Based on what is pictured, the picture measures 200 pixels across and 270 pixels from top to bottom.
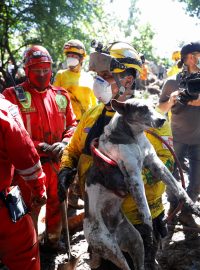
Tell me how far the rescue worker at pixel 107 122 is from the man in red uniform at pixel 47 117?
1202 mm

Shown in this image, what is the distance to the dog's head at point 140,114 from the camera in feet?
7.50

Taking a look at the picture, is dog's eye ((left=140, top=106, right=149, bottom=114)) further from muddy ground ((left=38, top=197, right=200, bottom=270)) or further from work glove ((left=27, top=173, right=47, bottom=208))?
muddy ground ((left=38, top=197, right=200, bottom=270))

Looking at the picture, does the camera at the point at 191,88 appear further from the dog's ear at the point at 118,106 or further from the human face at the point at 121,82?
the dog's ear at the point at 118,106

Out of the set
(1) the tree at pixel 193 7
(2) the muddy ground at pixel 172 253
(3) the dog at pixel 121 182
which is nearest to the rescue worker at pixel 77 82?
(2) the muddy ground at pixel 172 253

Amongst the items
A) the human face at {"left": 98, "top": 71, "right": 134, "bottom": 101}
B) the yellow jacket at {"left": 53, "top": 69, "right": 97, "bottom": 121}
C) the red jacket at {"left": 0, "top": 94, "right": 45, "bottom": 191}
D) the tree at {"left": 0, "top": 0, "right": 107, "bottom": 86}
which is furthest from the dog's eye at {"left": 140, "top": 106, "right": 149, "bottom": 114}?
the tree at {"left": 0, "top": 0, "right": 107, "bottom": 86}

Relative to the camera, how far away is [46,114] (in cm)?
424

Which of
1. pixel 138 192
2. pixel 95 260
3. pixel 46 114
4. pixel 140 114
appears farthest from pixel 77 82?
pixel 138 192

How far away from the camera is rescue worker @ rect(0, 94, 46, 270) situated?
2.79 m

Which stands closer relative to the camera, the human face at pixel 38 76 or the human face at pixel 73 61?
the human face at pixel 38 76

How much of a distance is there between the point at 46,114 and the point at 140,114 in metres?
2.11

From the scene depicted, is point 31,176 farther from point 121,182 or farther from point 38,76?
point 38,76

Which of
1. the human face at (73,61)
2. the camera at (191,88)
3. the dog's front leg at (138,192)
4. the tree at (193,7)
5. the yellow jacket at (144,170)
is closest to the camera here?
the dog's front leg at (138,192)

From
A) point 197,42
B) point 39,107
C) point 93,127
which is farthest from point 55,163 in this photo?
point 197,42

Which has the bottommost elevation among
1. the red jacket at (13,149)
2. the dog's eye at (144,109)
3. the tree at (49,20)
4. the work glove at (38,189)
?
the work glove at (38,189)
